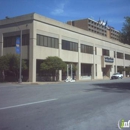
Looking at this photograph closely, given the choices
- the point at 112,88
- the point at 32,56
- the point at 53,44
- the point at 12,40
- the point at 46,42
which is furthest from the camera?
the point at 53,44

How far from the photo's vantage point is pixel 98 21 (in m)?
116

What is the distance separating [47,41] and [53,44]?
5.93ft

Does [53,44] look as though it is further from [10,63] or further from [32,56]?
[10,63]

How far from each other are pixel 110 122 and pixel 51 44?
33463mm

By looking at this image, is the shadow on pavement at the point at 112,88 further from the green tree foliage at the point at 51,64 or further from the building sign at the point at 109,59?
the building sign at the point at 109,59

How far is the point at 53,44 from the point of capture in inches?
1581

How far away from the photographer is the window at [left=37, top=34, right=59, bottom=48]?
3712 centimetres

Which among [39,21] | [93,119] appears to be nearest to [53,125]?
[93,119]

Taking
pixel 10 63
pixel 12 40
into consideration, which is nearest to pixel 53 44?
pixel 12 40

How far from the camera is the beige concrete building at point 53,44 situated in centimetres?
3622

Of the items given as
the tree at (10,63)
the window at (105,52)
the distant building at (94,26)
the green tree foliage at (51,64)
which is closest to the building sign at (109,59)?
the window at (105,52)

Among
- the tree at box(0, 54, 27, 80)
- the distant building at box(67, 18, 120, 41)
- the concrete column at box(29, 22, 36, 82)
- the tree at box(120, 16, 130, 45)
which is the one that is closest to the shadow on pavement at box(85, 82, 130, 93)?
the tree at box(120, 16, 130, 45)

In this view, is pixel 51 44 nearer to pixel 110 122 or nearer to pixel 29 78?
pixel 29 78

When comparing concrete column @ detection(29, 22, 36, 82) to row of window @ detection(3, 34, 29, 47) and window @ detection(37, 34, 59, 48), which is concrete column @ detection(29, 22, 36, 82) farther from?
row of window @ detection(3, 34, 29, 47)
